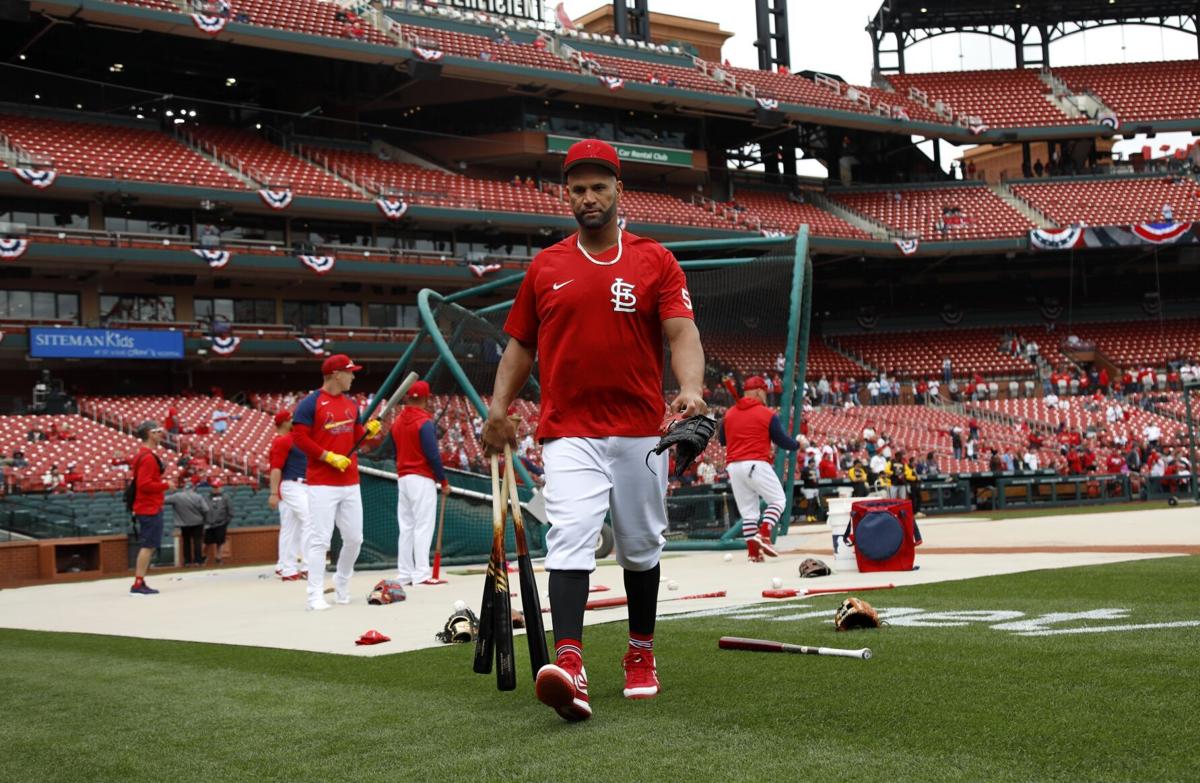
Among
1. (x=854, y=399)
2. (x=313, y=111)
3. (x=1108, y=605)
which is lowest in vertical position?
(x=1108, y=605)

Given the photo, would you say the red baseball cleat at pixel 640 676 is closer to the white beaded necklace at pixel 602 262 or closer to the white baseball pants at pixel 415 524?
the white beaded necklace at pixel 602 262

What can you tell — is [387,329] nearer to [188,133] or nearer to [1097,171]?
[188,133]

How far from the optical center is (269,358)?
37750mm

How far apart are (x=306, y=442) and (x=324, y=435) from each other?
0.23m

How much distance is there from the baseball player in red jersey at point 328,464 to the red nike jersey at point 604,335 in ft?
19.0

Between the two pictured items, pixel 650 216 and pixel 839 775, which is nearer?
pixel 839 775

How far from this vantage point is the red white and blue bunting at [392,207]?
39031 mm

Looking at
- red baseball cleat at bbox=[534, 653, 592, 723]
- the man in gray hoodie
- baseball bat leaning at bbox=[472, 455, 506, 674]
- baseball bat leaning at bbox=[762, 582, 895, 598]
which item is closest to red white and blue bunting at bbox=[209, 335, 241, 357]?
the man in gray hoodie

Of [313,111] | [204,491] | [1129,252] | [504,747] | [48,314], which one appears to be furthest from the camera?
[1129,252]

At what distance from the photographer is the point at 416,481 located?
42.6 feet

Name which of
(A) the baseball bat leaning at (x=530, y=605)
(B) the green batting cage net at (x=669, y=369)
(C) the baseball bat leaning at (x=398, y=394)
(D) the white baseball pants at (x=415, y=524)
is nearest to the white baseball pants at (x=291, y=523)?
(B) the green batting cage net at (x=669, y=369)

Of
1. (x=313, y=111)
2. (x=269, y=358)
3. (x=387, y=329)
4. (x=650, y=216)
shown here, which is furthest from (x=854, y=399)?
(x=313, y=111)

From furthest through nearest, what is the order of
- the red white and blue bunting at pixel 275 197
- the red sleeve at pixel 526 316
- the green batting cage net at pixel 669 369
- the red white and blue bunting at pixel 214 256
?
the red white and blue bunting at pixel 275 197 < the red white and blue bunting at pixel 214 256 < the green batting cage net at pixel 669 369 < the red sleeve at pixel 526 316

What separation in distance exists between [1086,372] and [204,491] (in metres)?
33.9
